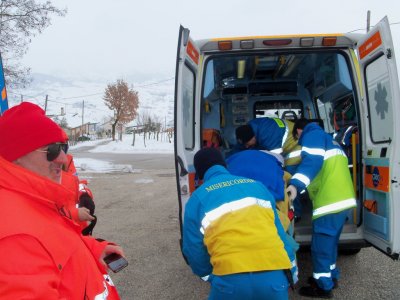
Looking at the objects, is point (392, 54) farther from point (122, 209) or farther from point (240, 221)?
point (122, 209)

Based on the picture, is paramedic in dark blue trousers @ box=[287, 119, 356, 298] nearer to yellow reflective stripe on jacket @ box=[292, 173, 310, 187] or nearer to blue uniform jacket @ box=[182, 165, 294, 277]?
yellow reflective stripe on jacket @ box=[292, 173, 310, 187]

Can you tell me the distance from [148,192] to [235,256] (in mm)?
8185

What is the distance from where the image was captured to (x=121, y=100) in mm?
53312

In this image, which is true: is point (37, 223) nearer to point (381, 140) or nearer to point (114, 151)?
point (381, 140)

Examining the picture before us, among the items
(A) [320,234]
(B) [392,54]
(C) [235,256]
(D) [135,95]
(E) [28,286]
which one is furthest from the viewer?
(D) [135,95]

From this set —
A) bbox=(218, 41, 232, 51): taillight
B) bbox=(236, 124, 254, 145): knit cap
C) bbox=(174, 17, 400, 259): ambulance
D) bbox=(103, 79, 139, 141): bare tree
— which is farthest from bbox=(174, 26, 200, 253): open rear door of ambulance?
bbox=(103, 79, 139, 141): bare tree

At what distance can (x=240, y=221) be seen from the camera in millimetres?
2240

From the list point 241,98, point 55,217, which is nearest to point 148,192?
point 241,98

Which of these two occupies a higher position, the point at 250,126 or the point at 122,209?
the point at 250,126

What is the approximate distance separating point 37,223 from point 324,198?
2.89m

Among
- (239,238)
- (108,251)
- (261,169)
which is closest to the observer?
(108,251)

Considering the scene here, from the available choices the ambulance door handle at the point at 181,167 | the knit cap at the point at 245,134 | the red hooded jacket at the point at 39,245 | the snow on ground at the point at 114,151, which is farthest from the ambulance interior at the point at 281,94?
the snow on ground at the point at 114,151

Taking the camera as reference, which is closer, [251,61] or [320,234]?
[320,234]

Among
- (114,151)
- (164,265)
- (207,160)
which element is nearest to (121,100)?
(114,151)
